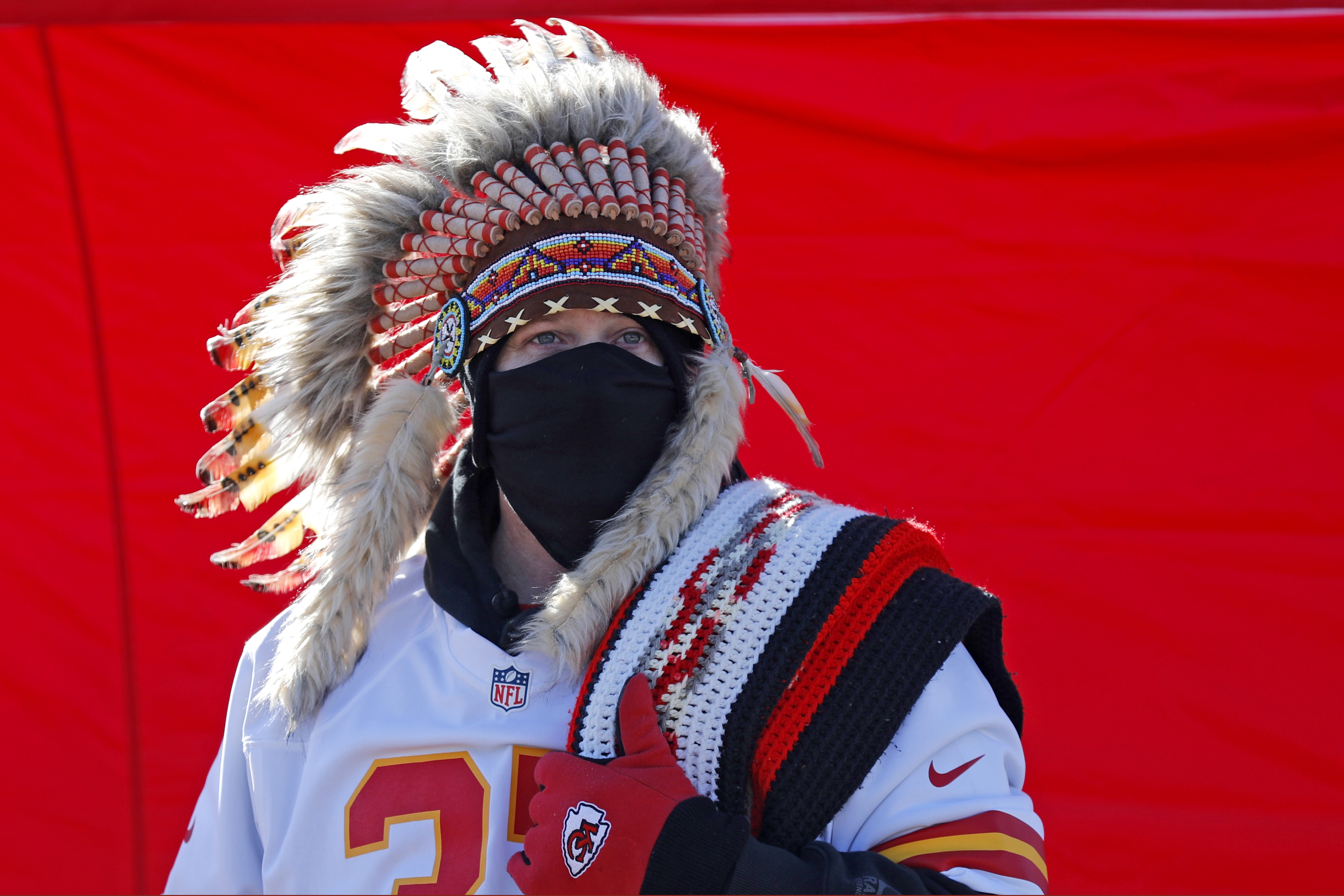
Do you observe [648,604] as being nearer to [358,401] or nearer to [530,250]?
[530,250]

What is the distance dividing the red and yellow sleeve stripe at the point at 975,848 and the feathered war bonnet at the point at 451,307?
1.77 feet

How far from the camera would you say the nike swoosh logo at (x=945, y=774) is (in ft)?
4.05

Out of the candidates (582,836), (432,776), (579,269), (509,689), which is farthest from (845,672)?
(579,269)

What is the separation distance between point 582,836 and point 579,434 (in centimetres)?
63

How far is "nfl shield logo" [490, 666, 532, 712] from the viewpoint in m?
1.44

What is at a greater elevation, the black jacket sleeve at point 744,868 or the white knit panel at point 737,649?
the white knit panel at point 737,649

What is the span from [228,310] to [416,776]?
1.64 m

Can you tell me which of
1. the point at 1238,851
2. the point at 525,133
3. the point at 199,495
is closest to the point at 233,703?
the point at 199,495

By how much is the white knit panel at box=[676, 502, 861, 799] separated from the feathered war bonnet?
0.19 metres

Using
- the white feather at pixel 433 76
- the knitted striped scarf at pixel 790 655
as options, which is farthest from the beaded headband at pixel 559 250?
the knitted striped scarf at pixel 790 655

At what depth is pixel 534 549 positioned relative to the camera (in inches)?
66.3

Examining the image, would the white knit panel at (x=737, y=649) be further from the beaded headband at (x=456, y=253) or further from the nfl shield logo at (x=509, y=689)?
the beaded headband at (x=456, y=253)

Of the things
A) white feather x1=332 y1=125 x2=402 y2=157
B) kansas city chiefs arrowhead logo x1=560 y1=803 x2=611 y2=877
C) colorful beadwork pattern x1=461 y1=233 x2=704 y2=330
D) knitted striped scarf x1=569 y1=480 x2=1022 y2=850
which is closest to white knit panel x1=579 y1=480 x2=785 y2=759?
knitted striped scarf x1=569 y1=480 x2=1022 y2=850

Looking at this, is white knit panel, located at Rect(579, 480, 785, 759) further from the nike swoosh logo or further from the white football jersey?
the nike swoosh logo
